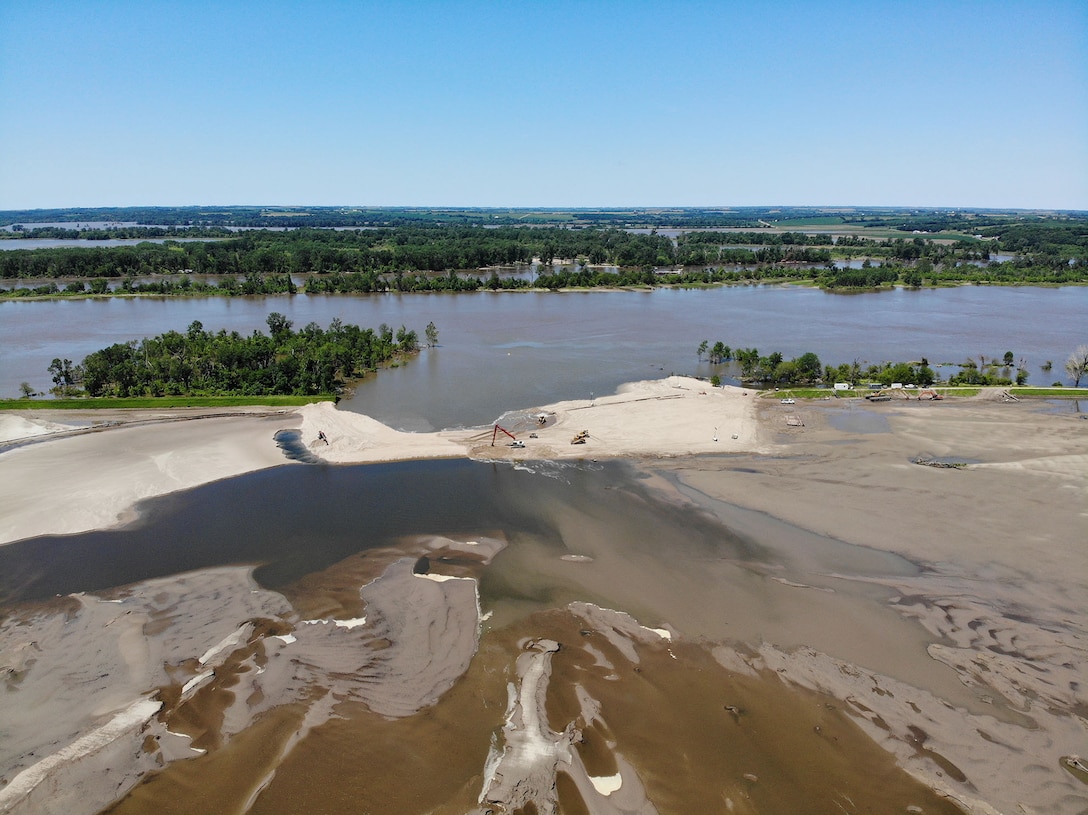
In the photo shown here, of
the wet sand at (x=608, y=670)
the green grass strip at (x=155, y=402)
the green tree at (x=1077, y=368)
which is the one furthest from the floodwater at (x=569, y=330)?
the wet sand at (x=608, y=670)

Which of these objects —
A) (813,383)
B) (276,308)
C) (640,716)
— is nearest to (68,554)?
(640,716)

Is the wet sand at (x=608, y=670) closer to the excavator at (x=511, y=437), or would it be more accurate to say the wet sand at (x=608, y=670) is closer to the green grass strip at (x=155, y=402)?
the excavator at (x=511, y=437)

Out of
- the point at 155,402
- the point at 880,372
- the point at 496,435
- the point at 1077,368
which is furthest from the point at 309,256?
the point at 1077,368

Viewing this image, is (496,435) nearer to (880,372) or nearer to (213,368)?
(213,368)

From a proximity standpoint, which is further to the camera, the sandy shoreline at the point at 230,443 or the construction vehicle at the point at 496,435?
the construction vehicle at the point at 496,435

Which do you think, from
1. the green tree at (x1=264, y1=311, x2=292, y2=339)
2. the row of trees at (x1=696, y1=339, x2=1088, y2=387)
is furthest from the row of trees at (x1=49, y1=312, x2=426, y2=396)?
the row of trees at (x1=696, y1=339, x2=1088, y2=387)

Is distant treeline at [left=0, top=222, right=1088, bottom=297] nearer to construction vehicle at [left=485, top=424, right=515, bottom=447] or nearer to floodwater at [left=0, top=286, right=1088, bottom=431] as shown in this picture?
floodwater at [left=0, top=286, right=1088, bottom=431]
